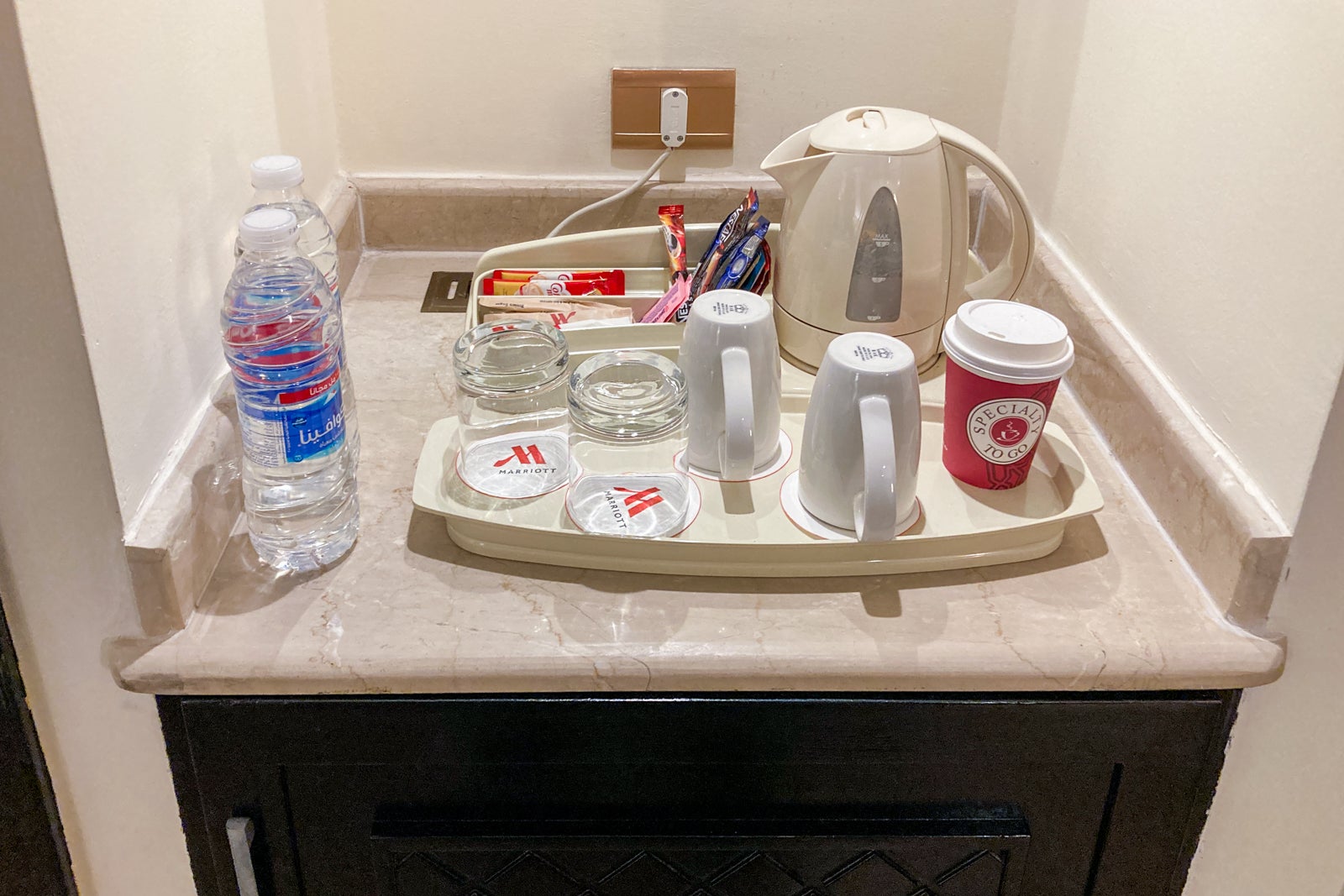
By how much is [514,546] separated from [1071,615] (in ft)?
1.41

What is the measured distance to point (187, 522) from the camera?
0.80 meters

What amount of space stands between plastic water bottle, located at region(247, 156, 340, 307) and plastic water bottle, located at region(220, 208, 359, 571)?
0.05m

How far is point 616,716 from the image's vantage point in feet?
2.72

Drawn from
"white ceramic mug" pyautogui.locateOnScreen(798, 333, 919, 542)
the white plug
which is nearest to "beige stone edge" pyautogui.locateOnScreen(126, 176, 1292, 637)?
"white ceramic mug" pyautogui.locateOnScreen(798, 333, 919, 542)

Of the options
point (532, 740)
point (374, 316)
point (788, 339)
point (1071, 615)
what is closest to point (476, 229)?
point (374, 316)

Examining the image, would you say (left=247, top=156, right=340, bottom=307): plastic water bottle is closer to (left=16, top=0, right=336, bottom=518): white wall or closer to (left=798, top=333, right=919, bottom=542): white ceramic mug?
(left=16, top=0, right=336, bottom=518): white wall

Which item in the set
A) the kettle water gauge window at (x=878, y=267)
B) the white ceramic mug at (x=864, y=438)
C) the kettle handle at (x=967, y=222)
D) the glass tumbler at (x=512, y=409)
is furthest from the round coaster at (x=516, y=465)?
the kettle handle at (x=967, y=222)

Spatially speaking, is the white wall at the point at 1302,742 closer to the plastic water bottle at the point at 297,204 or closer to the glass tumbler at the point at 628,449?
the glass tumbler at the point at 628,449

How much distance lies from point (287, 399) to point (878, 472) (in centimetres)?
43

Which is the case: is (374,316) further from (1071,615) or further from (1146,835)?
(1146,835)

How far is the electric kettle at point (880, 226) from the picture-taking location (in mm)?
1032

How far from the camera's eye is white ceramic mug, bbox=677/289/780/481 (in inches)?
33.6

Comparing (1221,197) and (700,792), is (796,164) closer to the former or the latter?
(1221,197)

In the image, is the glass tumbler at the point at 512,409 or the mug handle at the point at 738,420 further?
the glass tumbler at the point at 512,409
